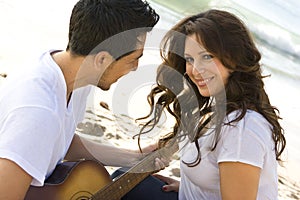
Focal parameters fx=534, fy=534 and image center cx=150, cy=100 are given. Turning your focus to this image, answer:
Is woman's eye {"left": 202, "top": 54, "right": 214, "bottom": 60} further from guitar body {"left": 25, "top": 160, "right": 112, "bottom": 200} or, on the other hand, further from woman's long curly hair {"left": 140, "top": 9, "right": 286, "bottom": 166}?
guitar body {"left": 25, "top": 160, "right": 112, "bottom": 200}

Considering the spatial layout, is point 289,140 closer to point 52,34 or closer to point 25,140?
point 52,34

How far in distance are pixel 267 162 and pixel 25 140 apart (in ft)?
3.00

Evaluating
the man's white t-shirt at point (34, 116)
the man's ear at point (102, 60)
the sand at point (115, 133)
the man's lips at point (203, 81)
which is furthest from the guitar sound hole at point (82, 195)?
the sand at point (115, 133)

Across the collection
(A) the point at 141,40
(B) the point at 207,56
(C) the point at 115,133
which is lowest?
(C) the point at 115,133

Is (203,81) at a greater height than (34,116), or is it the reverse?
(34,116)

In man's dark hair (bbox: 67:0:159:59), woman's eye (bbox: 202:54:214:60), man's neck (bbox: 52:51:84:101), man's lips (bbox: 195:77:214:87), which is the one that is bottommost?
man's lips (bbox: 195:77:214:87)

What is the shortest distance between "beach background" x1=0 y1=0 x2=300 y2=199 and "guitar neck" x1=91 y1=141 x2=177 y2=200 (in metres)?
0.32

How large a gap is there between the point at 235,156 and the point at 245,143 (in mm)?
60

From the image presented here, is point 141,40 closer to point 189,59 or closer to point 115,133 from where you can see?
point 189,59

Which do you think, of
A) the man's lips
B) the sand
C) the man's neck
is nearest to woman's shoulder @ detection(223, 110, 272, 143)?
the man's lips

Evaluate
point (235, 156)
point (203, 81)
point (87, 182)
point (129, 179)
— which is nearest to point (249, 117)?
point (235, 156)

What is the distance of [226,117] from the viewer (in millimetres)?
2055

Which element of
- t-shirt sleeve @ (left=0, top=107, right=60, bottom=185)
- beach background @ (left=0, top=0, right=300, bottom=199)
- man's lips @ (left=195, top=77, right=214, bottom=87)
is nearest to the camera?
t-shirt sleeve @ (left=0, top=107, right=60, bottom=185)

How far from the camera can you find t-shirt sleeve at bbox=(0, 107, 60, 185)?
1683 millimetres
